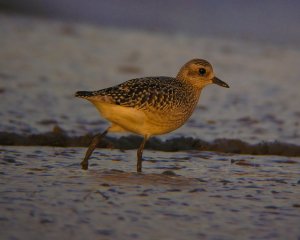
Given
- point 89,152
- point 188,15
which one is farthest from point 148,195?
point 188,15

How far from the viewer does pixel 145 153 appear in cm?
822

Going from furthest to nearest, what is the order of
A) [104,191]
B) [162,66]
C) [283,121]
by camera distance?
1. [162,66]
2. [283,121]
3. [104,191]

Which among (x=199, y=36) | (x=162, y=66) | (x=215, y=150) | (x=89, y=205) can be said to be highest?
(x=199, y=36)

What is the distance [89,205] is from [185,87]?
2745 mm

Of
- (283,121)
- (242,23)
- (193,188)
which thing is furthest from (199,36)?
(193,188)

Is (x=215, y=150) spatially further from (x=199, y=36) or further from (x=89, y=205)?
(x=199, y=36)

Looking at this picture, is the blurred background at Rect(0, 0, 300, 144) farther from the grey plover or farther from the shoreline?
the grey plover

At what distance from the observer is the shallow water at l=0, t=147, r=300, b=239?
544 centimetres

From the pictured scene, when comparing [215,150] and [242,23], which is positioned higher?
[242,23]

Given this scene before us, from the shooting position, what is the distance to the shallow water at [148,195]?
5.44m

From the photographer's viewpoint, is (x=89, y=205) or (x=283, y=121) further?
(x=283, y=121)

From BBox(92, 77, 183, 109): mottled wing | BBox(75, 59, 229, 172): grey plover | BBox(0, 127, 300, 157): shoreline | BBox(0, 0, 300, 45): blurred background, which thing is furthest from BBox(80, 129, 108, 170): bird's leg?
BBox(0, 0, 300, 45): blurred background

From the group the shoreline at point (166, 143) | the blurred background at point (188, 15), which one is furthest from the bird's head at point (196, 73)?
the blurred background at point (188, 15)

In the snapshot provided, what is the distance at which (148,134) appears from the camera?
25.7ft
